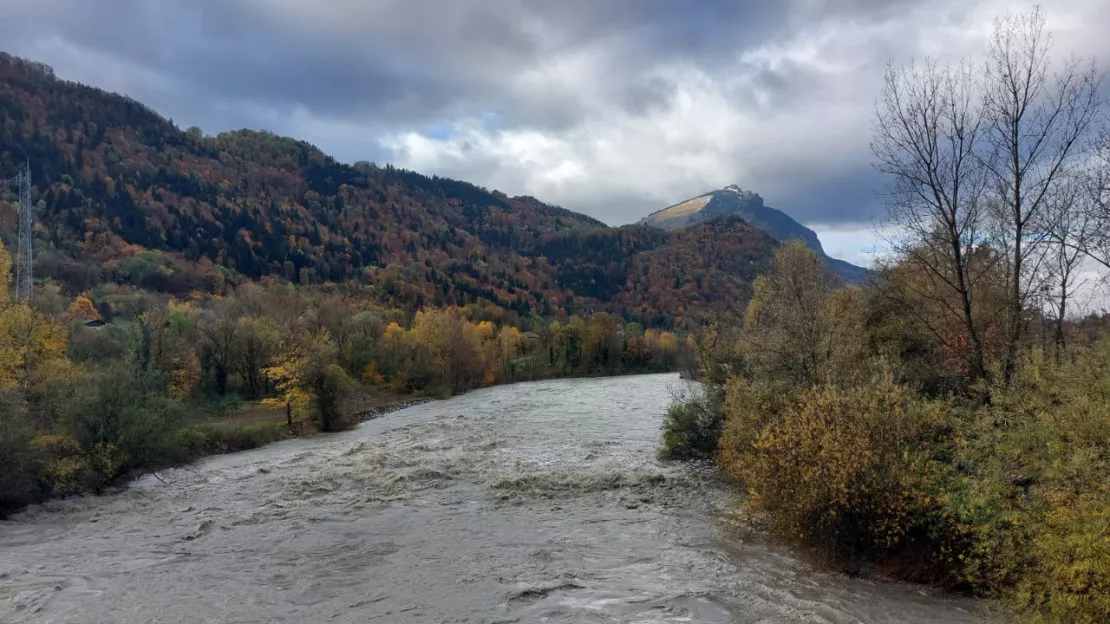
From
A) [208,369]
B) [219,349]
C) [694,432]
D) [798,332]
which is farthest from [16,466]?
[208,369]

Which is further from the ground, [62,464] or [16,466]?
[16,466]

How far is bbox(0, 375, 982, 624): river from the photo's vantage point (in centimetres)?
1197

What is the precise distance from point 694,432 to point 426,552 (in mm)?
13392

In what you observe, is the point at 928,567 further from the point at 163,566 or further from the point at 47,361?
the point at 47,361

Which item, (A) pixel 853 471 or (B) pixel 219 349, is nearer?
(A) pixel 853 471

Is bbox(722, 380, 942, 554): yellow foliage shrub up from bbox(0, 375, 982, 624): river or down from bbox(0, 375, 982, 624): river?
up

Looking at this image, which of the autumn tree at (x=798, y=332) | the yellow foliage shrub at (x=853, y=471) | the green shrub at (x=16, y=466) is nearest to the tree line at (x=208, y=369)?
the green shrub at (x=16, y=466)

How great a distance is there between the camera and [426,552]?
1575 centimetres

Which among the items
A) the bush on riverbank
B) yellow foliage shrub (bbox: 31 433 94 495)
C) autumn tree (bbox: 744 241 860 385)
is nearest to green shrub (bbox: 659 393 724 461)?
autumn tree (bbox: 744 241 860 385)

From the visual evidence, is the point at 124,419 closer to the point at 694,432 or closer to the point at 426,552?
the point at 426,552

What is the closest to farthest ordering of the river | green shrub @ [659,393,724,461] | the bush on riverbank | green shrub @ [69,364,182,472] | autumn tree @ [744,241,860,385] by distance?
the bush on riverbank, the river, autumn tree @ [744,241,860,385], green shrub @ [69,364,182,472], green shrub @ [659,393,724,461]

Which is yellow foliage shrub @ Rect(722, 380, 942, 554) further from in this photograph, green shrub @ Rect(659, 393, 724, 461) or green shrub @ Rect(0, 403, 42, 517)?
green shrub @ Rect(0, 403, 42, 517)

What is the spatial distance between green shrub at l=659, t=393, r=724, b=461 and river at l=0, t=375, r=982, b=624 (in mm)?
1214

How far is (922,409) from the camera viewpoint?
1294cm
